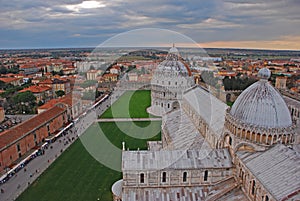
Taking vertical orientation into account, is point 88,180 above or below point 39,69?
below

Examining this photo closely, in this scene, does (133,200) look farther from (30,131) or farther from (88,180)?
(30,131)

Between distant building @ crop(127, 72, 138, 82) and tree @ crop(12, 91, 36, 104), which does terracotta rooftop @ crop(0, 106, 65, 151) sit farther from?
distant building @ crop(127, 72, 138, 82)

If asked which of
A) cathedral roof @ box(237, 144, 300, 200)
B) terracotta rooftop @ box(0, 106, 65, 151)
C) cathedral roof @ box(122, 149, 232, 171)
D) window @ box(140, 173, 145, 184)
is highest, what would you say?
cathedral roof @ box(237, 144, 300, 200)

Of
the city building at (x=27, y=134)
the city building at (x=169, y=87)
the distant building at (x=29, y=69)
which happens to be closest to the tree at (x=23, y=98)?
the city building at (x=27, y=134)

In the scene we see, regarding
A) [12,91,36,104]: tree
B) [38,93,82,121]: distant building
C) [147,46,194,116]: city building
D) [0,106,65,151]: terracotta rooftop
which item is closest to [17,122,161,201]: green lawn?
[0,106,65,151]: terracotta rooftop

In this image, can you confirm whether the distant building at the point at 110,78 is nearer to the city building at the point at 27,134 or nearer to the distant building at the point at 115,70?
the distant building at the point at 115,70

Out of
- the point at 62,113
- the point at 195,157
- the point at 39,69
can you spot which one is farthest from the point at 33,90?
the point at 39,69

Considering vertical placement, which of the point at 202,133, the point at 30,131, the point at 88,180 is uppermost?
the point at 202,133
